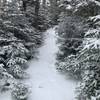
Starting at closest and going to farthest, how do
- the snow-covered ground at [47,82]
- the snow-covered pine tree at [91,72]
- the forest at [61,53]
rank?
the snow-covered pine tree at [91,72] < the forest at [61,53] < the snow-covered ground at [47,82]

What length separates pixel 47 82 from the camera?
9.12 m

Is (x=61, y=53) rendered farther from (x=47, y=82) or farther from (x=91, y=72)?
(x=91, y=72)

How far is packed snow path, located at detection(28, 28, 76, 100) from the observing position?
806cm

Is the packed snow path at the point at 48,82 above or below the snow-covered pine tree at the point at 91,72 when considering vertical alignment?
below

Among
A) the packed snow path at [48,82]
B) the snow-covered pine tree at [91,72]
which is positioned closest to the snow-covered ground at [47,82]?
the packed snow path at [48,82]

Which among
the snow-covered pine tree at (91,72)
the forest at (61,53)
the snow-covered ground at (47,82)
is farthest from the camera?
the snow-covered ground at (47,82)

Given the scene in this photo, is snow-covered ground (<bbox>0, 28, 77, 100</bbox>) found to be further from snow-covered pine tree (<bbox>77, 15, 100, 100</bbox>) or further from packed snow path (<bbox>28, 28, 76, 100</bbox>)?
snow-covered pine tree (<bbox>77, 15, 100, 100</bbox>)

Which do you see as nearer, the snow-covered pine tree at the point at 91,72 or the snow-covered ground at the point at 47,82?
the snow-covered pine tree at the point at 91,72

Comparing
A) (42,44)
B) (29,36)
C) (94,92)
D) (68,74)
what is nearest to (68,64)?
(68,74)

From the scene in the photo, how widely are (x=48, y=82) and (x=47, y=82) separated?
46 millimetres

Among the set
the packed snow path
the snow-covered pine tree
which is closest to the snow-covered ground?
the packed snow path

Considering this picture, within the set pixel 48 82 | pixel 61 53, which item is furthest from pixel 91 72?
pixel 61 53

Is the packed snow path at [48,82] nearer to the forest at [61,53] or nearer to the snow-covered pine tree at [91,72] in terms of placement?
the forest at [61,53]

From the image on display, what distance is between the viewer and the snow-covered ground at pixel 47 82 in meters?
8.01
